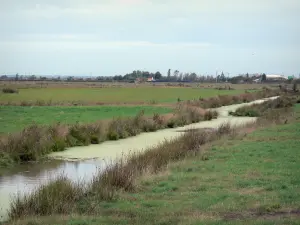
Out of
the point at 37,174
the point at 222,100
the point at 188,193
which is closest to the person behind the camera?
the point at 188,193

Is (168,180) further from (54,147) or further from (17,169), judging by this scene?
(54,147)

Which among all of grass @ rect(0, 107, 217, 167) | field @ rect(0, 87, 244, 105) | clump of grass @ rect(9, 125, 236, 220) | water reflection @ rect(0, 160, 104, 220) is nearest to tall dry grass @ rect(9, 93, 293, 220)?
clump of grass @ rect(9, 125, 236, 220)

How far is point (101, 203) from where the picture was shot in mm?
10164

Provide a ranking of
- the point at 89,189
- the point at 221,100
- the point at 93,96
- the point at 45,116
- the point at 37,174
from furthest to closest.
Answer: the point at 93,96 < the point at 221,100 < the point at 45,116 < the point at 37,174 < the point at 89,189

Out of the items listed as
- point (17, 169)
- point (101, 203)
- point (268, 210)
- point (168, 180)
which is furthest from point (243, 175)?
point (17, 169)

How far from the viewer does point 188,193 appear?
35.4 ft

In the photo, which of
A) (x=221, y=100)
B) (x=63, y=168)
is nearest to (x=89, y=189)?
(x=63, y=168)

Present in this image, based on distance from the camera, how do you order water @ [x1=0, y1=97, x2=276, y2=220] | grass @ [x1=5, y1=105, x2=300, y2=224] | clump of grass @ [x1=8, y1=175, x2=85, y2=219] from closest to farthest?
grass @ [x1=5, y1=105, x2=300, y2=224]
clump of grass @ [x1=8, y1=175, x2=85, y2=219]
water @ [x1=0, y1=97, x2=276, y2=220]

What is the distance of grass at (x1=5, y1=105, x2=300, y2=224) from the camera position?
8.56m

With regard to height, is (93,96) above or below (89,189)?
above

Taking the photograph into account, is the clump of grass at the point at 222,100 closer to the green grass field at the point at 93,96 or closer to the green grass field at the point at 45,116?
the green grass field at the point at 93,96

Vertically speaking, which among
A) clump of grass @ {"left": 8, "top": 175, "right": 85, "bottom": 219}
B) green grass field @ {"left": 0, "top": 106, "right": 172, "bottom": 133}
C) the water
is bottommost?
the water

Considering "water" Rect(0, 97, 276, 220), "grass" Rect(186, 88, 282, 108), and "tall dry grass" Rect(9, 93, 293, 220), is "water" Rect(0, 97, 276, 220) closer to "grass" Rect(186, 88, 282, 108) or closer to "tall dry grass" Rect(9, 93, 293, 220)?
"tall dry grass" Rect(9, 93, 293, 220)

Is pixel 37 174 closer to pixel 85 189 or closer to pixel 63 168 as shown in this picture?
pixel 63 168
